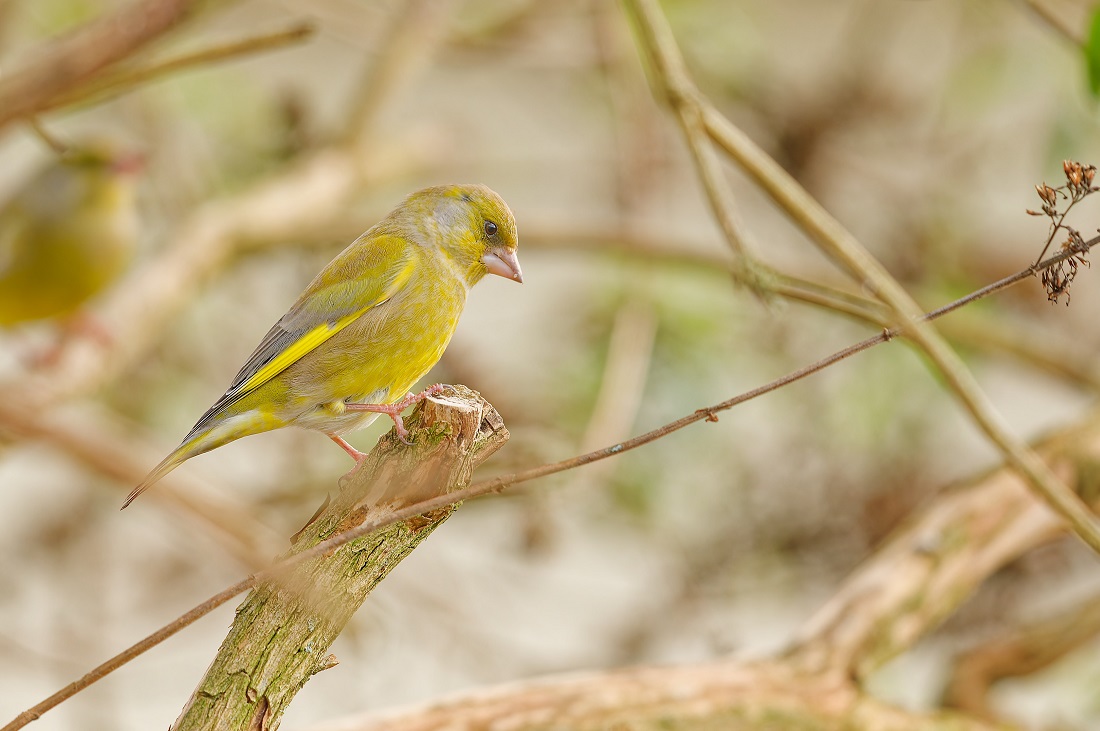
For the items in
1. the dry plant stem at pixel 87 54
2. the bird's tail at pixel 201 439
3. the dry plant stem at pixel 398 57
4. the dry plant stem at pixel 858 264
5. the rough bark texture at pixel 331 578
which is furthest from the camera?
the dry plant stem at pixel 398 57

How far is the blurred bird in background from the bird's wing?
1.89 m

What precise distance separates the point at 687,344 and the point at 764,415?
0.89 m

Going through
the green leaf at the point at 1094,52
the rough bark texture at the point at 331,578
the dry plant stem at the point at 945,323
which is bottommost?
the rough bark texture at the point at 331,578

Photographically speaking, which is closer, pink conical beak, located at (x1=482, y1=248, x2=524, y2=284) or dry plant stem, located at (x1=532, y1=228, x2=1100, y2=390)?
pink conical beak, located at (x1=482, y1=248, x2=524, y2=284)

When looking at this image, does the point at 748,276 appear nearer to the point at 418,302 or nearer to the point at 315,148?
the point at 418,302

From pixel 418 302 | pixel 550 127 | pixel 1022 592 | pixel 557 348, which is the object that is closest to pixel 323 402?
pixel 418 302

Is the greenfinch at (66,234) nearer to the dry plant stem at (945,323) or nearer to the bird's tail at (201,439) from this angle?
the dry plant stem at (945,323)

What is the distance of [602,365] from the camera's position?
154 inches

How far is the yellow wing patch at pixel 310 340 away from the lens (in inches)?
70.0

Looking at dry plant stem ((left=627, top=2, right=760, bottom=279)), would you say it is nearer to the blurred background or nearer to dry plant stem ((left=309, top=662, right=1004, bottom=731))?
dry plant stem ((left=309, top=662, right=1004, bottom=731))

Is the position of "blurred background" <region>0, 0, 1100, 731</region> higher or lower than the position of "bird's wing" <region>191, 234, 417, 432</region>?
higher

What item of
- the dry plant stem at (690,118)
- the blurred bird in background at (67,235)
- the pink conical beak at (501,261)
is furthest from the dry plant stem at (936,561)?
the blurred bird in background at (67,235)

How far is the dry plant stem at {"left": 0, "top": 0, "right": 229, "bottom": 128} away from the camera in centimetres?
86

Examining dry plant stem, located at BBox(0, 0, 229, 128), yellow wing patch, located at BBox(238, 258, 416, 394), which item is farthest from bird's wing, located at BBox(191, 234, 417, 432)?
dry plant stem, located at BBox(0, 0, 229, 128)
